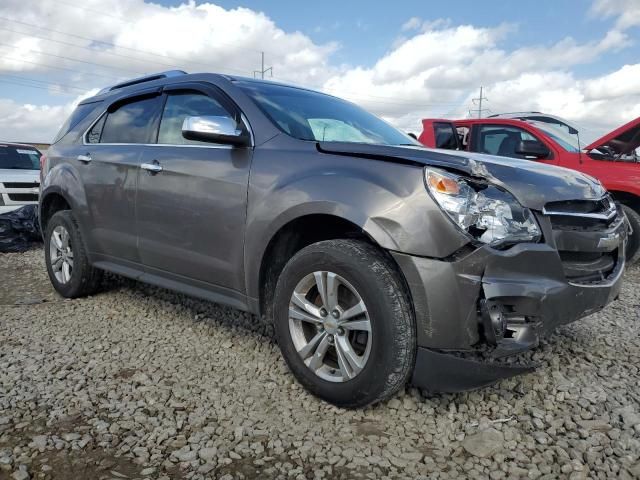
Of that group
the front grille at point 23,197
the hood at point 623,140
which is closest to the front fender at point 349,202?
the hood at point 623,140

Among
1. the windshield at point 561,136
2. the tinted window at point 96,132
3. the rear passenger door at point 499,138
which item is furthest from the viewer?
the rear passenger door at point 499,138

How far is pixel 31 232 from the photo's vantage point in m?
7.58

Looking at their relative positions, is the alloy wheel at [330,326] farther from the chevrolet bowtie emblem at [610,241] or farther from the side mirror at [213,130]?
the chevrolet bowtie emblem at [610,241]

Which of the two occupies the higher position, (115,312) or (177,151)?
(177,151)

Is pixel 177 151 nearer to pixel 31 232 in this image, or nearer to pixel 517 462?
pixel 517 462

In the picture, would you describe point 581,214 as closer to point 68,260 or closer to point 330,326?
point 330,326

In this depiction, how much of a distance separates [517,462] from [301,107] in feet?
7.61

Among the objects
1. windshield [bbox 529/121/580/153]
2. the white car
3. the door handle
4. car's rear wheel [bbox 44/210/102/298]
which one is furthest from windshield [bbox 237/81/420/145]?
the white car

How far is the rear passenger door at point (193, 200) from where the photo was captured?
2.87 meters

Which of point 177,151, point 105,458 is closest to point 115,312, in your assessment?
point 177,151

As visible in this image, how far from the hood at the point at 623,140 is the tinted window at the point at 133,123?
16.0 ft

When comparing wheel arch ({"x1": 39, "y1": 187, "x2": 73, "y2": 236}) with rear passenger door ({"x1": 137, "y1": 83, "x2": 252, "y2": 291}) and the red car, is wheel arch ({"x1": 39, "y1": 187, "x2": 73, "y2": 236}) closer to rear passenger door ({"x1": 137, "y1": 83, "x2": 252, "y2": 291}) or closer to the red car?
rear passenger door ({"x1": 137, "y1": 83, "x2": 252, "y2": 291})

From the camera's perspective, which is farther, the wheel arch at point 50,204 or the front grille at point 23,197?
the front grille at point 23,197

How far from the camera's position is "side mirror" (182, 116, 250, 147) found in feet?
8.98
